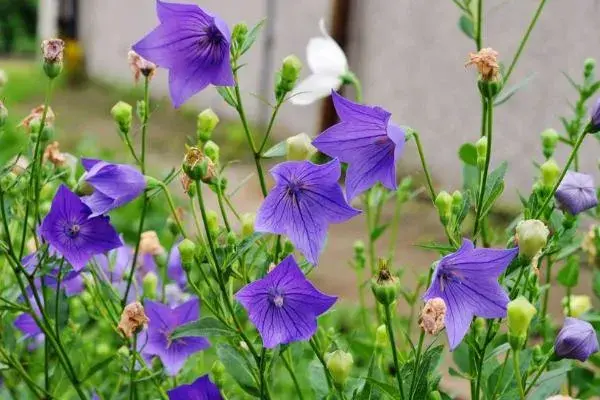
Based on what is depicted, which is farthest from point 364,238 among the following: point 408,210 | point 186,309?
point 186,309

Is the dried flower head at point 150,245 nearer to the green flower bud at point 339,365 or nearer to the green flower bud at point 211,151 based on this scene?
the green flower bud at point 211,151

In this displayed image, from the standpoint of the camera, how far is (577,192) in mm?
1012

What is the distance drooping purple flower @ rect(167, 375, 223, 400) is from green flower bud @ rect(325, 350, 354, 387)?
0.15 meters

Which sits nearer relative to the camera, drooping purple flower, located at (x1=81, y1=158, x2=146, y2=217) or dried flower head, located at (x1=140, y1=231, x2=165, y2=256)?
drooping purple flower, located at (x1=81, y1=158, x2=146, y2=217)

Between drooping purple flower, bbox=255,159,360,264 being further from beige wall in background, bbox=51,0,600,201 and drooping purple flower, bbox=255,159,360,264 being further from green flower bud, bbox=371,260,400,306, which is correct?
beige wall in background, bbox=51,0,600,201

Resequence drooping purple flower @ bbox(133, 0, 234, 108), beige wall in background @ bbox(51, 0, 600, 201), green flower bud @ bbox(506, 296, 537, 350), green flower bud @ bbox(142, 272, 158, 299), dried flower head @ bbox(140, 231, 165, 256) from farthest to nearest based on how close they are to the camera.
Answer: beige wall in background @ bbox(51, 0, 600, 201) → dried flower head @ bbox(140, 231, 165, 256) → green flower bud @ bbox(142, 272, 158, 299) → drooping purple flower @ bbox(133, 0, 234, 108) → green flower bud @ bbox(506, 296, 537, 350)

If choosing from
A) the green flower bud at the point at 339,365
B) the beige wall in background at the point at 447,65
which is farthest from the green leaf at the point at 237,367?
the beige wall in background at the point at 447,65

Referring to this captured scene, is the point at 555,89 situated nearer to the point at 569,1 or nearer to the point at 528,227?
the point at 569,1

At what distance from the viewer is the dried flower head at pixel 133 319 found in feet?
3.18

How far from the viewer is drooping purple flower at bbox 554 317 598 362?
885 millimetres

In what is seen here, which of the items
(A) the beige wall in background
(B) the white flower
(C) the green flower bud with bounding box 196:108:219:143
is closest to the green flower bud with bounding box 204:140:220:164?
(C) the green flower bud with bounding box 196:108:219:143

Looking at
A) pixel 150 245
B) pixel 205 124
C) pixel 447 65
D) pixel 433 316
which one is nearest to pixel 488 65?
pixel 433 316

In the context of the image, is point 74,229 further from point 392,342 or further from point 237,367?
point 392,342

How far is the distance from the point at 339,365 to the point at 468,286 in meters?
0.14
